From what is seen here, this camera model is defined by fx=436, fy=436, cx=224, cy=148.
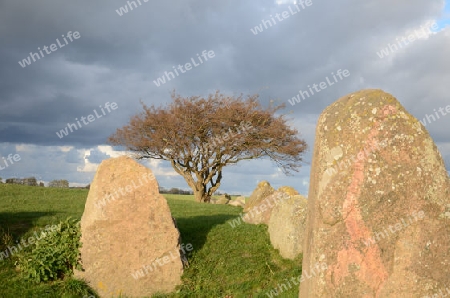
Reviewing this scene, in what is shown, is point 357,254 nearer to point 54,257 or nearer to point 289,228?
point 289,228

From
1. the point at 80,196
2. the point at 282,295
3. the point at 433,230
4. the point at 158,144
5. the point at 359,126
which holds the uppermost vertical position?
the point at 158,144

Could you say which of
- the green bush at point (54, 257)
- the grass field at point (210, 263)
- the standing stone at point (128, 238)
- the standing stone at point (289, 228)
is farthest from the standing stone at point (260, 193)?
the green bush at point (54, 257)

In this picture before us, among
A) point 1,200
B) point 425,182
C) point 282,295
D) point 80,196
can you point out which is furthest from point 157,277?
point 80,196

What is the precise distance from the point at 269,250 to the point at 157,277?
14.5ft

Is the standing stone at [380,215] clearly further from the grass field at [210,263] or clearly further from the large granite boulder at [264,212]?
the large granite boulder at [264,212]

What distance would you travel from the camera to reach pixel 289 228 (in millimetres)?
13922

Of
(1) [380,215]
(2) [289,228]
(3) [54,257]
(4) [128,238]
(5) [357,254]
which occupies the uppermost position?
(3) [54,257]

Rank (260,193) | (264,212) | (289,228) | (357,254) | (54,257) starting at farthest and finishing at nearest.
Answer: (260,193) < (264,212) < (289,228) < (54,257) < (357,254)

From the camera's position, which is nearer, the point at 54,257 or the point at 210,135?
the point at 54,257

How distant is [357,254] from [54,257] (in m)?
8.27

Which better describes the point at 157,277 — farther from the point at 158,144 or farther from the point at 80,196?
the point at 158,144

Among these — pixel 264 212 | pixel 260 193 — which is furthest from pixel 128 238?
pixel 260 193

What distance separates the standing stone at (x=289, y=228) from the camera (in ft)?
44.5

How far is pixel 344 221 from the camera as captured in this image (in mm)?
5969
